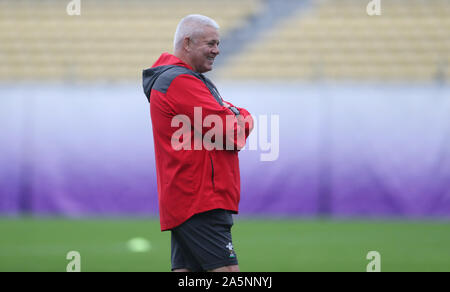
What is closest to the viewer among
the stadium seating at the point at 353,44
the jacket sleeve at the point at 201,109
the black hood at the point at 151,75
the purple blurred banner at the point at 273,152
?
the jacket sleeve at the point at 201,109

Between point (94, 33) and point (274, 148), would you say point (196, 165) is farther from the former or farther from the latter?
point (94, 33)

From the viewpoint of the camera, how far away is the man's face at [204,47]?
11.3 ft

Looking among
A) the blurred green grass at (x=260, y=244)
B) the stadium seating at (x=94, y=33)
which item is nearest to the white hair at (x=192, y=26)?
the blurred green grass at (x=260, y=244)

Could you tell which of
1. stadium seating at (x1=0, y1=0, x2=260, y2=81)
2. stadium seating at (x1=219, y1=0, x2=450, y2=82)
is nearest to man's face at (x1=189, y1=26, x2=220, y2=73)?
stadium seating at (x1=219, y1=0, x2=450, y2=82)

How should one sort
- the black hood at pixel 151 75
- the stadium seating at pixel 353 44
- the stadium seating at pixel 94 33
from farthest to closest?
1. the stadium seating at pixel 94 33
2. the stadium seating at pixel 353 44
3. the black hood at pixel 151 75

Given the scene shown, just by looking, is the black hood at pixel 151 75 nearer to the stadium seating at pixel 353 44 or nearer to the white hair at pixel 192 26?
the white hair at pixel 192 26

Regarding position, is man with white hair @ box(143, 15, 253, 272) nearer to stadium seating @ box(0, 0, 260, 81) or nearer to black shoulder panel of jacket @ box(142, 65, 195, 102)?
black shoulder panel of jacket @ box(142, 65, 195, 102)

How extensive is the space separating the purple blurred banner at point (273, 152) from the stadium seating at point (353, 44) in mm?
1284

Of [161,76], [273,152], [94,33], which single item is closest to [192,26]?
[161,76]

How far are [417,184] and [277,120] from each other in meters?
2.27

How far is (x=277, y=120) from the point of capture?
9.80 meters

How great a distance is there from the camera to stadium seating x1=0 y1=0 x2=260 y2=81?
11828 millimetres

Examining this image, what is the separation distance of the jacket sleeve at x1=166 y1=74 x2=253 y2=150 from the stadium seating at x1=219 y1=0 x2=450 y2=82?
7.83 meters
